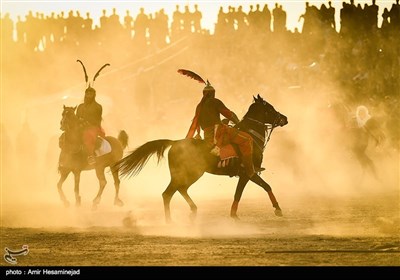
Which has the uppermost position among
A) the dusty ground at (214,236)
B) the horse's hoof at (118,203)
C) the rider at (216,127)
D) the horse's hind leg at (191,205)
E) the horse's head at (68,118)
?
the horse's head at (68,118)

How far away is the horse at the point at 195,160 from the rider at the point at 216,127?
19cm

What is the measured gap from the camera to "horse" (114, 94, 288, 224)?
68.7 feet

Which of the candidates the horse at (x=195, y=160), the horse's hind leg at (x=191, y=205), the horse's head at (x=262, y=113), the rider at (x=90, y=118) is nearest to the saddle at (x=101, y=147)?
the rider at (x=90, y=118)

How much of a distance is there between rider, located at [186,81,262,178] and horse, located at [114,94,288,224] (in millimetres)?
185

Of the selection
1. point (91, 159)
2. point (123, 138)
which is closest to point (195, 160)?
point (91, 159)

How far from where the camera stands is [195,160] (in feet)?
69.7

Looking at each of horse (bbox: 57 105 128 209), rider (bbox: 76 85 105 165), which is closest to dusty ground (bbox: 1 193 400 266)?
horse (bbox: 57 105 128 209)

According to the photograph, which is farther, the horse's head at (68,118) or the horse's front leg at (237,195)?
the horse's head at (68,118)

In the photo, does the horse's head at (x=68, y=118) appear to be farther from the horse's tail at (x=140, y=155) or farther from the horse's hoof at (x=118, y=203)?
the horse's tail at (x=140, y=155)

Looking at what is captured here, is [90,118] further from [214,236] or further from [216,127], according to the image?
[214,236]

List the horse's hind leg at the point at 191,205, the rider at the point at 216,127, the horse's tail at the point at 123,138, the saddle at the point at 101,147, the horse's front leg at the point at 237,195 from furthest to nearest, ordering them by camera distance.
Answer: the horse's tail at the point at 123,138, the saddle at the point at 101,147, the horse's front leg at the point at 237,195, the rider at the point at 216,127, the horse's hind leg at the point at 191,205

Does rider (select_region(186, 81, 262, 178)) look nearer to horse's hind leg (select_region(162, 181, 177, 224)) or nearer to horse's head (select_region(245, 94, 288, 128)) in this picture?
horse's head (select_region(245, 94, 288, 128))

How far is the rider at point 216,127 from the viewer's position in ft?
69.6

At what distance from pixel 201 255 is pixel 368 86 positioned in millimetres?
32660
